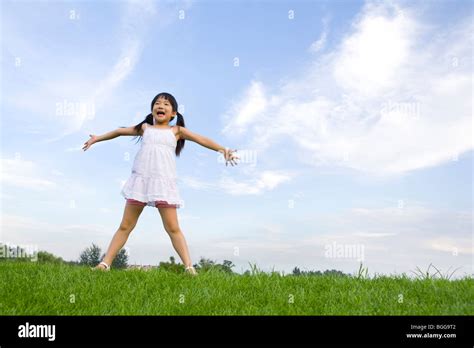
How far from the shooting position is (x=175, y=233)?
24.7 ft

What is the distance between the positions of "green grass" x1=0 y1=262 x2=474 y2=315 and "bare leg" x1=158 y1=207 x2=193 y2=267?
37 cm

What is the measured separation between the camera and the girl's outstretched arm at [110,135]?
27.0 feet

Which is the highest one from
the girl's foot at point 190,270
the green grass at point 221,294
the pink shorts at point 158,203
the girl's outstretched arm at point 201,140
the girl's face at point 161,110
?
the girl's face at point 161,110

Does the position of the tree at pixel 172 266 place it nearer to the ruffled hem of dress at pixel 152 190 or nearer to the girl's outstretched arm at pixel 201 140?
the ruffled hem of dress at pixel 152 190

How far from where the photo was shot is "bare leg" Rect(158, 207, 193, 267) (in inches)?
295

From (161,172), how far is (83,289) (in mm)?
1973

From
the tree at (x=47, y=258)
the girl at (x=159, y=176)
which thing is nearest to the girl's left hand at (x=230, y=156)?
the girl at (x=159, y=176)

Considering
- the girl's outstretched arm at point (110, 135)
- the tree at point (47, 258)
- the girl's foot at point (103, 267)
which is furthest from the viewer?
the tree at point (47, 258)

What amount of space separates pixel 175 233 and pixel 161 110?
1.80 meters

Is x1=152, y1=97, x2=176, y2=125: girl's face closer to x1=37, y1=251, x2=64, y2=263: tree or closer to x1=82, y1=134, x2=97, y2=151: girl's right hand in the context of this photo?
x1=82, y1=134, x2=97, y2=151: girl's right hand

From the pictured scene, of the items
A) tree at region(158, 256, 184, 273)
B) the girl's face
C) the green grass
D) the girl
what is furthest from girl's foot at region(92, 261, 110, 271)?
the girl's face

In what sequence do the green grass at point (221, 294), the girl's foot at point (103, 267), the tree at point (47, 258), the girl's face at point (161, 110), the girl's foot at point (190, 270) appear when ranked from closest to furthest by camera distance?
the green grass at point (221, 294), the girl's foot at point (190, 270), the girl's foot at point (103, 267), the girl's face at point (161, 110), the tree at point (47, 258)

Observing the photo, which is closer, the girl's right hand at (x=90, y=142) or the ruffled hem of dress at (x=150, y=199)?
the ruffled hem of dress at (x=150, y=199)

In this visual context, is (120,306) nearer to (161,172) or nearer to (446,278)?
(161,172)
